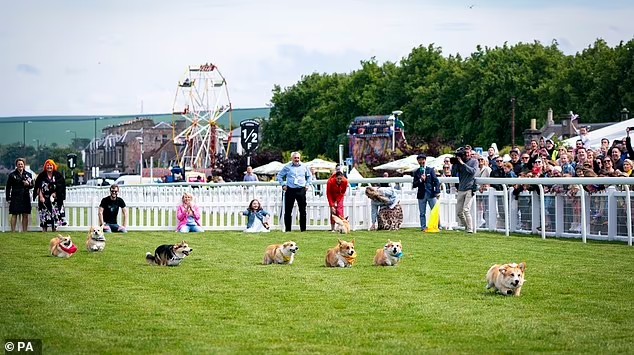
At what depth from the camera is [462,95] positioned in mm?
104125

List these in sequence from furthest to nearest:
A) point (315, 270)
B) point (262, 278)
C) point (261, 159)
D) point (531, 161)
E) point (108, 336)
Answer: point (261, 159) < point (531, 161) < point (315, 270) < point (262, 278) < point (108, 336)

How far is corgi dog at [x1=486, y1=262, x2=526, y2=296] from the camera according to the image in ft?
48.3

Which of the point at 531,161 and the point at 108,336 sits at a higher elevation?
the point at 531,161

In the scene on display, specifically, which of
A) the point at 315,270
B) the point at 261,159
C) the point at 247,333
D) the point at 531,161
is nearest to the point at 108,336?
the point at 247,333

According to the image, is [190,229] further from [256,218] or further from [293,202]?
[293,202]

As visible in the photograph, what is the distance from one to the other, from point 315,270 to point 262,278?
1528 millimetres

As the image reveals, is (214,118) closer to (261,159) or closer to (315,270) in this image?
(261,159)

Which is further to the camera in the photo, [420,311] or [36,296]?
[36,296]

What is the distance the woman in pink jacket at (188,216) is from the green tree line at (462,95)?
42597mm

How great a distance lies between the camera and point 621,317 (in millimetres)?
12914

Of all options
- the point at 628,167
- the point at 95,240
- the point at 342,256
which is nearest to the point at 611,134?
the point at 628,167

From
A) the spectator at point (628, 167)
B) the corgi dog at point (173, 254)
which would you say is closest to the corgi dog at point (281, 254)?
the corgi dog at point (173, 254)

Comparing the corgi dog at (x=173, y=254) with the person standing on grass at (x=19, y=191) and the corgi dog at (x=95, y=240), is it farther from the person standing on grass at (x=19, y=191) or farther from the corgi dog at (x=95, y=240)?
the person standing on grass at (x=19, y=191)

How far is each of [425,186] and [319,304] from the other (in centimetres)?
1749
